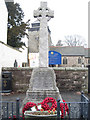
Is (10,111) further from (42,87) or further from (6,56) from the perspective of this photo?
(6,56)

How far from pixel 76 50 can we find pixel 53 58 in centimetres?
3092

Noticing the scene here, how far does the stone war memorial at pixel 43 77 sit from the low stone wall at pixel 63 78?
367 cm

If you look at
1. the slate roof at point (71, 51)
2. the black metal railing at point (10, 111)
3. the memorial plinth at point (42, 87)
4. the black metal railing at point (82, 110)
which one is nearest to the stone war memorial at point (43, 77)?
the memorial plinth at point (42, 87)

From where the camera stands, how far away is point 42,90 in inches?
205

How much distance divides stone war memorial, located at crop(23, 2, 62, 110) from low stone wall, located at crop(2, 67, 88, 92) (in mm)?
3669

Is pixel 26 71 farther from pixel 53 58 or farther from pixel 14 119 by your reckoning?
pixel 14 119

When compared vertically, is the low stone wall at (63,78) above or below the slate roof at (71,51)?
below

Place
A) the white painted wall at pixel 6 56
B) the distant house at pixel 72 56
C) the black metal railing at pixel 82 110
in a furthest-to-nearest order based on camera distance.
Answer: the distant house at pixel 72 56
the white painted wall at pixel 6 56
the black metal railing at pixel 82 110

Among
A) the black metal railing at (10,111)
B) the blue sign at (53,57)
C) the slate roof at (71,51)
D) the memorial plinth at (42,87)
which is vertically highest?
the slate roof at (71,51)

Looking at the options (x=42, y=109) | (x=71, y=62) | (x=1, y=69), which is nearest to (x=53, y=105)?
(x=42, y=109)

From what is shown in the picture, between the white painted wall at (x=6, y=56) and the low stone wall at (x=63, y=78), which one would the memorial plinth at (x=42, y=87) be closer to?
the low stone wall at (x=63, y=78)

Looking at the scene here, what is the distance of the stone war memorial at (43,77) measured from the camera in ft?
16.7

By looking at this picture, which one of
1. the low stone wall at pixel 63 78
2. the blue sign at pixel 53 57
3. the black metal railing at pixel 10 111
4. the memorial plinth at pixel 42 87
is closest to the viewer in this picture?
the black metal railing at pixel 10 111

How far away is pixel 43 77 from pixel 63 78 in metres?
3.97
